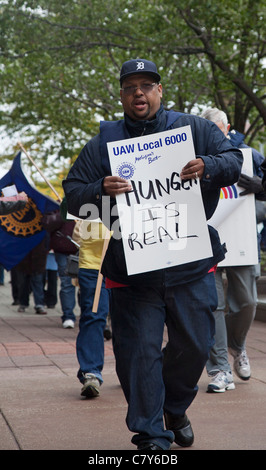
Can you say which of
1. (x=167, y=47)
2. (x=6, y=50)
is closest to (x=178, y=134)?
(x=167, y=47)

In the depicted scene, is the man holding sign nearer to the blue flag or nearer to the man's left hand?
the man's left hand

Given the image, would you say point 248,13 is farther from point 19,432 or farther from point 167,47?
point 19,432

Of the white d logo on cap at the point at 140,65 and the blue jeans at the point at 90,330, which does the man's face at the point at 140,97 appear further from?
the blue jeans at the point at 90,330

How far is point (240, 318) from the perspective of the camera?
5.47m

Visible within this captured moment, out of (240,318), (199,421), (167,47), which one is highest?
→ (167,47)

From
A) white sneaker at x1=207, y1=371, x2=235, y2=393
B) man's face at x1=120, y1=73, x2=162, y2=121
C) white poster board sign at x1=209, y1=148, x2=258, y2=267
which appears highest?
man's face at x1=120, y1=73, x2=162, y2=121

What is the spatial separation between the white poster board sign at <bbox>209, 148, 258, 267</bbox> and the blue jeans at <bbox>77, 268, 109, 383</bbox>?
928 millimetres

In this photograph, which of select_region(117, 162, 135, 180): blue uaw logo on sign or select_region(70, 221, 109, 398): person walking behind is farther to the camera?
select_region(70, 221, 109, 398): person walking behind

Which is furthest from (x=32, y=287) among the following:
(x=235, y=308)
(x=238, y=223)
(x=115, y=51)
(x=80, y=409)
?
(x=115, y=51)

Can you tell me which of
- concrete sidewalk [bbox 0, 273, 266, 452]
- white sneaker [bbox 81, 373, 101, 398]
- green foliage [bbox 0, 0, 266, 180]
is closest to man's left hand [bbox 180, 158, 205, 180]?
concrete sidewalk [bbox 0, 273, 266, 452]

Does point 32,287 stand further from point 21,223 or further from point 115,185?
point 115,185

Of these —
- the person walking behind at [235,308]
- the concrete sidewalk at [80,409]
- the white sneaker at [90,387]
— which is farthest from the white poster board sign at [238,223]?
the white sneaker at [90,387]

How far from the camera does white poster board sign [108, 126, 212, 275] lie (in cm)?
352

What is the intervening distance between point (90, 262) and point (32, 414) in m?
1.45
